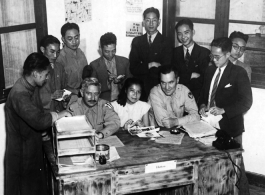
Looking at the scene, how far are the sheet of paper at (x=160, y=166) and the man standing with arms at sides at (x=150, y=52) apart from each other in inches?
69.1

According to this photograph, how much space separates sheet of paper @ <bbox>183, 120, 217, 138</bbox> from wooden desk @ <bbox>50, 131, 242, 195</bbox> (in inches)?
3.2

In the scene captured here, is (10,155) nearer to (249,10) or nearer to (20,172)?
(20,172)

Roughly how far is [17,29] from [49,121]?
1.36 m

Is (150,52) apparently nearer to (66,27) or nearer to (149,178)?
(66,27)

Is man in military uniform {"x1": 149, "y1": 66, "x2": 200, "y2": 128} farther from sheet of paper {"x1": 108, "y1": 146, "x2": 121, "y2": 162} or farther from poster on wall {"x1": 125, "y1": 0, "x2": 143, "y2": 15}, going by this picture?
poster on wall {"x1": 125, "y1": 0, "x2": 143, "y2": 15}

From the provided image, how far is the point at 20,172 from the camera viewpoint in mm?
3438

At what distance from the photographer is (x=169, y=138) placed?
3553 mm

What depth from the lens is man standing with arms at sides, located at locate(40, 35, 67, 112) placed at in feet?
13.0

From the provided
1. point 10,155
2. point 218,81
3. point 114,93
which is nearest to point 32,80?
point 10,155

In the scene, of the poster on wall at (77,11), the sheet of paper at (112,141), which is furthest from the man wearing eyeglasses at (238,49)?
the poster on wall at (77,11)

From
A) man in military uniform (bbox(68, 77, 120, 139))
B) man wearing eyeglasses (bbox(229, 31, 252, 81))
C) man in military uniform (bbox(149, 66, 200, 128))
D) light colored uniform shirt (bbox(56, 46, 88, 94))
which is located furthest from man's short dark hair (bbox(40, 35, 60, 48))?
man wearing eyeglasses (bbox(229, 31, 252, 81))

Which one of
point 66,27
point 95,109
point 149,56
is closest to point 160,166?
point 95,109

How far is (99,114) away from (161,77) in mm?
769

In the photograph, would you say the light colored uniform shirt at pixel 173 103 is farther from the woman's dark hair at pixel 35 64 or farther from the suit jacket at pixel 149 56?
the woman's dark hair at pixel 35 64
